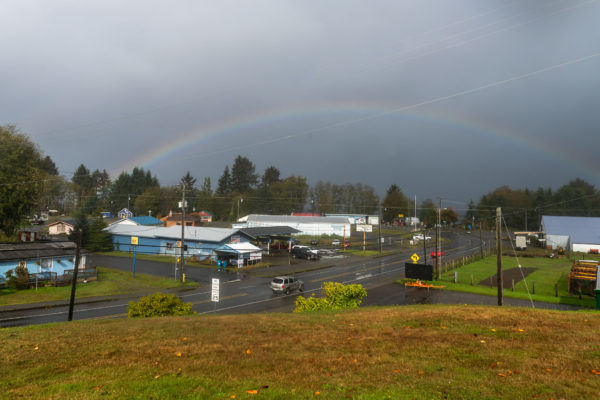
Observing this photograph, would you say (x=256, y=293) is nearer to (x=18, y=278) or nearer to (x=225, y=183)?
(x=18, y=278)

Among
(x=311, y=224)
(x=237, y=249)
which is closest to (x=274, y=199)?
(x=311, y=224)

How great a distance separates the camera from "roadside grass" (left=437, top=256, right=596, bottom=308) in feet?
101

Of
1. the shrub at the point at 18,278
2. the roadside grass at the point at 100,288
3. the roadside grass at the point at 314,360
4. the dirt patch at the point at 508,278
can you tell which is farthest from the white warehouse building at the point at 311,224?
the roadside grass at the point at 314,360

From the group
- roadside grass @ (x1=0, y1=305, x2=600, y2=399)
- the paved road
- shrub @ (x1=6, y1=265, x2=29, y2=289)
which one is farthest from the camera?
shrub @ (x1=6, y1=265, x2=29, y2=289)

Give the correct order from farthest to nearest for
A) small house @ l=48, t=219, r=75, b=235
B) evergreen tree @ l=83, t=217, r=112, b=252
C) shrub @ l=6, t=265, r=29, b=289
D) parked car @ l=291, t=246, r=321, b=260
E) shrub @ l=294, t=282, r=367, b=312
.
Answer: small house @ l=48, t=219, r=75, b=235 → evergreen tree @ l=83, t=217, r=112, b=252 → parked car @ l=291, t=246, r=321, b=260 → shrub @ l=6, t=265, r=29, b=289 → shrub @ l=294, t=282, r=367, b=312

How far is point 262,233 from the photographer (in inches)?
2426

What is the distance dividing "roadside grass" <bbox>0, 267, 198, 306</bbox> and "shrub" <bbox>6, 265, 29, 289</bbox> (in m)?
0.55

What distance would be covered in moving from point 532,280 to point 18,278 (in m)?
50.5

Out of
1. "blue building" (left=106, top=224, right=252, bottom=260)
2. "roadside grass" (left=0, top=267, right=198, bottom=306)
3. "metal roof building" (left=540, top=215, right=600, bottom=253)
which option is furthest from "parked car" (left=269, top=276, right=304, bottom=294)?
"metal roof building" (left=540, top=215, right=600, bottom=253)

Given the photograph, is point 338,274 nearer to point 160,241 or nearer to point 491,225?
point 160,241

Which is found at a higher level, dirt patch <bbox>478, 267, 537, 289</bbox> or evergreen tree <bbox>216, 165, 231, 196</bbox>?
evergreen tree <bbox>216, 165, 231, 196</bbox>

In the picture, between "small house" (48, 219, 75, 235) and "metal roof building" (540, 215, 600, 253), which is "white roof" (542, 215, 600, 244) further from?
"small house" (48, 219, 75, 235)

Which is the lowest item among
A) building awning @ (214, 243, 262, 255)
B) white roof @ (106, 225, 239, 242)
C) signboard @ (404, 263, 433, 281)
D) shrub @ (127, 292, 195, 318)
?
signboard @ (404, 263, 433, 281)

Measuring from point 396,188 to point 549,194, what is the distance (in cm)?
6095
